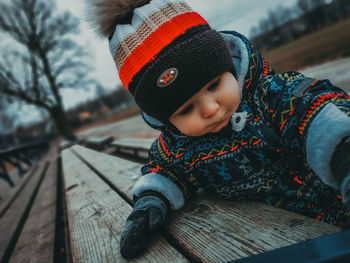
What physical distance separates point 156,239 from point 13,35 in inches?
Answer: 542

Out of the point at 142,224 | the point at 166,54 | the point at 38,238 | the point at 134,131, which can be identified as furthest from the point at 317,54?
the point at 38,238

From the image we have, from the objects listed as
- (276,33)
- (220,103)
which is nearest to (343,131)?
(220,103)

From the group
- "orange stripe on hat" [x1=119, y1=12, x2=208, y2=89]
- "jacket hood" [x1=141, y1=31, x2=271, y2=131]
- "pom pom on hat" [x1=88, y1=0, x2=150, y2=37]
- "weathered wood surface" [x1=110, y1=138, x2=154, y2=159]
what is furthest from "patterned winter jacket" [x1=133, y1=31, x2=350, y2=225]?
"weathered wood surface" [x1=110, y1=138, x2=154, y2=159]

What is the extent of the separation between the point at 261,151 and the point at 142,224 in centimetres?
50

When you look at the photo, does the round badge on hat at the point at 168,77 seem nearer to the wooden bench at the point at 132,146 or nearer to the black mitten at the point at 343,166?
the black mitten at the point at 343,166

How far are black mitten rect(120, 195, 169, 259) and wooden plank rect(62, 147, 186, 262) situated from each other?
0.03 m

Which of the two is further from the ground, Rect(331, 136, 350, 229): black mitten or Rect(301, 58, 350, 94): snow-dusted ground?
Rect(331, 136, 350, 229): black mitten

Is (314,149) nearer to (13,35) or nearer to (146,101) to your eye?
(146,101)

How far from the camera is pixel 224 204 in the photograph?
860 mm

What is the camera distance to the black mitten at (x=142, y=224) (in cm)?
68

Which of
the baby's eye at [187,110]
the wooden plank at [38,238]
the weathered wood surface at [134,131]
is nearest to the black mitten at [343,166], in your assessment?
the baby's eye at [187,110]

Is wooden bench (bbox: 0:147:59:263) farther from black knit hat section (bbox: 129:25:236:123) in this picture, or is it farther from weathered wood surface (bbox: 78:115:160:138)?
weathered wood surface (bbox: 78:115:160:138)

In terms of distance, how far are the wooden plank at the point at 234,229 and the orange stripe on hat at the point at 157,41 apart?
59 cm

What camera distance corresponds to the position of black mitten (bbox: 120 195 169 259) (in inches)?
26.9
